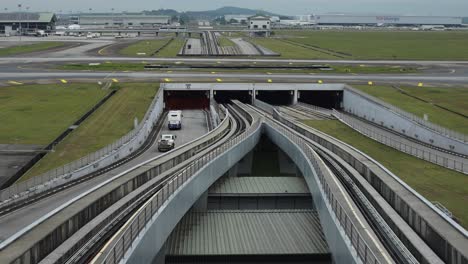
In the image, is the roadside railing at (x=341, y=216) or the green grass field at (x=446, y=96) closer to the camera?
→ the roadside railing at (x=341, y=216)

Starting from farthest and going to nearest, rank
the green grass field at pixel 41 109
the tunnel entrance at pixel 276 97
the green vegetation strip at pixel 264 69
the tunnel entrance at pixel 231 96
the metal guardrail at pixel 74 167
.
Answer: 1. the green vegetation strip at pixel 264 69
2. the tunnel entrance at pixel 231 96
3. the tunnel entrance at pixel 276 97
4. the green grass field at pixel 41 109
5. the metal guardrail at pixel 74 167

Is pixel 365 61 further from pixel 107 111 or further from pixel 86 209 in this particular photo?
pixel 86 209

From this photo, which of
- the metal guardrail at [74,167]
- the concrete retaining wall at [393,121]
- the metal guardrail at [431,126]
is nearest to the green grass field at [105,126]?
the metal guardrail at [74,167]

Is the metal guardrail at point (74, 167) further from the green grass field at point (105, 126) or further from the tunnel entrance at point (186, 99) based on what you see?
the tunnel entrance at point (186, 99)

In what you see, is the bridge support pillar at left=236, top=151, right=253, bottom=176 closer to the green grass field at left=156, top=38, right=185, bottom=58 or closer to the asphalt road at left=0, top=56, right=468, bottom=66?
the asphalt road at left=0, top=56, right=468, bottom=66

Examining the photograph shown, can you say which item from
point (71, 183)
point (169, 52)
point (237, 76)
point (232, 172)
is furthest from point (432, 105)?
point (169, 52)

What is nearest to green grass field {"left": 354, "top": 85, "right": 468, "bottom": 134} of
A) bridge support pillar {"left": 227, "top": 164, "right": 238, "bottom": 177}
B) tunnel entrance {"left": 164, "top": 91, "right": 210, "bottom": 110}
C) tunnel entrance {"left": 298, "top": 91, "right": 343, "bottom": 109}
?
tunnel entrance {"left": 298, "top": 91, "right": 343, "bottom": 109}
